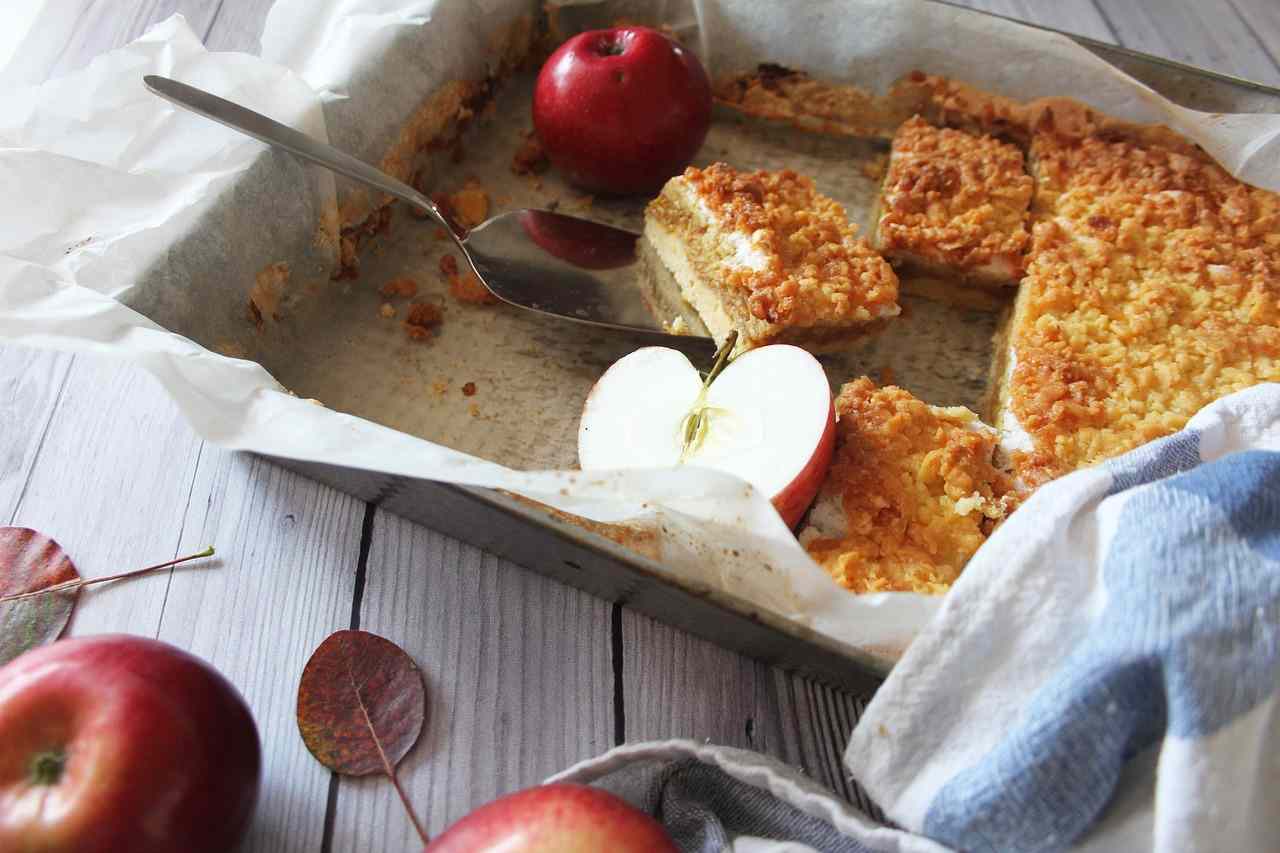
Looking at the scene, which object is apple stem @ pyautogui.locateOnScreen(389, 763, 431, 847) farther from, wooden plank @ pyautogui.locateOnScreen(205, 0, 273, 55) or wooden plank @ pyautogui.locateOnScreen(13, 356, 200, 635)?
wooden plank @ pyautogui.locateOnScreen(205, 0, 273, 55)

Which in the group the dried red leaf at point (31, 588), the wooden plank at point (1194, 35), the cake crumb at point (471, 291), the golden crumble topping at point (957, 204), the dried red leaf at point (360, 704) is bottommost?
the dried red leaf at point (31, 588)

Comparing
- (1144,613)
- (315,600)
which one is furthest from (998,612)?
(315,600)

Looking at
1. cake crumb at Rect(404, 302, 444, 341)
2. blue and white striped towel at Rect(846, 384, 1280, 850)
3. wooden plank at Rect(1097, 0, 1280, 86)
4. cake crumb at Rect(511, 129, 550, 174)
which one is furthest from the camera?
wooden plank at Rect(1097, 0, 1280, 86)

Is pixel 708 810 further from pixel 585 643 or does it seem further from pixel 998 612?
pixel 998 612

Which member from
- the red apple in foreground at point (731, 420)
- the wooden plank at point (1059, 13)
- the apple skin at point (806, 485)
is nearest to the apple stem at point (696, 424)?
the red apple in foreground at point (731, 420)

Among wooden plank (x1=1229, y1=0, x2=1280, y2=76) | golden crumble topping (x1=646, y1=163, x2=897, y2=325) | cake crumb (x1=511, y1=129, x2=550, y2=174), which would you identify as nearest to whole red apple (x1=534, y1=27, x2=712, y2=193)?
cake crumb (x1=511, y1=129, x2=550, y2=174)

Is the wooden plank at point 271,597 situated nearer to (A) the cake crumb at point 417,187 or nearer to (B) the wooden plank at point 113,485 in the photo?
(B) the wooden plank at point 113,485
